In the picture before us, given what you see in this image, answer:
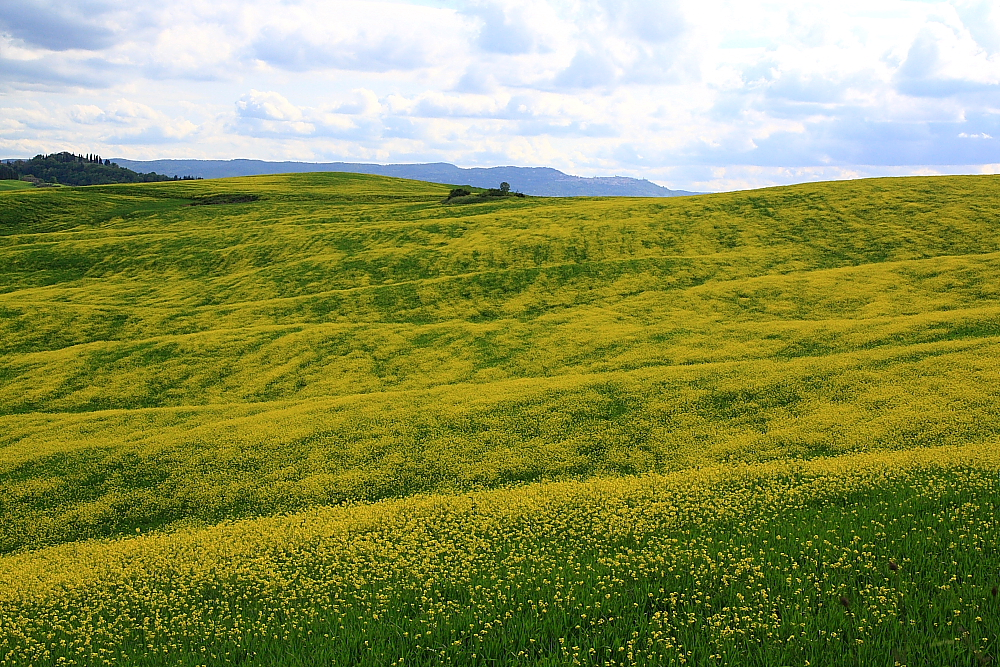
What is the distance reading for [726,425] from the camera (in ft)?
85.7

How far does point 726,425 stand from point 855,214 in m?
41.7

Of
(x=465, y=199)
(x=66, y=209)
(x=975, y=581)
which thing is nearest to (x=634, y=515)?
(x=975, y=581)

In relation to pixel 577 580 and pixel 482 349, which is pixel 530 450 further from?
pixel 482 349

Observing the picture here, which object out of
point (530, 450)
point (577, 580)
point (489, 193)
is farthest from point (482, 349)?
point (489, 193)

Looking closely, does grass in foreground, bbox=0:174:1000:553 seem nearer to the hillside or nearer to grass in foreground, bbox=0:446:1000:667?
the hillside

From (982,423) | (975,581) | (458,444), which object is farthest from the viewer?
(458,444)

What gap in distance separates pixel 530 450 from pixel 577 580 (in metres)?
10.3

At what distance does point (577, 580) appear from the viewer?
15148mm

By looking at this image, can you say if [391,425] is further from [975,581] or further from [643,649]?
[975,581]

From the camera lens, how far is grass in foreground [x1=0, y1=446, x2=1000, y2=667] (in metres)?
12.5

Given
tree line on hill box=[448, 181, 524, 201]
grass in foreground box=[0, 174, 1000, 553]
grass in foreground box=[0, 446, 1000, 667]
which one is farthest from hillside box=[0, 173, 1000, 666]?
tree line on hill box=[448, 181, 524, 201]

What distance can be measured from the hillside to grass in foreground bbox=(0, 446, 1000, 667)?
89mm

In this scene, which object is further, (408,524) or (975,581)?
(408,524)

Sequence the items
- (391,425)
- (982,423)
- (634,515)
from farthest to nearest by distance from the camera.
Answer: (391,425)
(982,423)
(634,515)
